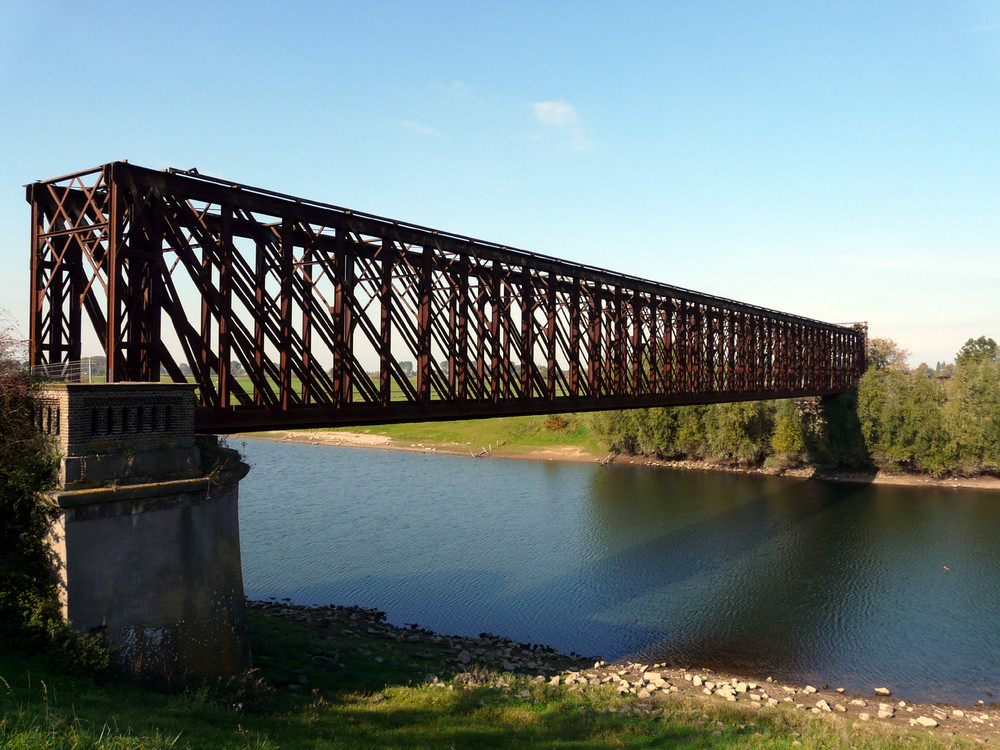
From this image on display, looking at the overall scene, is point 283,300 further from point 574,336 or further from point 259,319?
point 574,336

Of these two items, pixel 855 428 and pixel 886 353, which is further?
pixel 886 353

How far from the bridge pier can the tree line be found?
53987 millimetres

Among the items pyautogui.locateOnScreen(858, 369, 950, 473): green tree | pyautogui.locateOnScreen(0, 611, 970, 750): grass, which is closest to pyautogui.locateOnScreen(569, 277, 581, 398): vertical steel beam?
pyautogui.locateOnScreen(0, 611, 970, 750): grass

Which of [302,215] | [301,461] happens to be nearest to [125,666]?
[302,215]

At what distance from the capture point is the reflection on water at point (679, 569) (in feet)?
79.2

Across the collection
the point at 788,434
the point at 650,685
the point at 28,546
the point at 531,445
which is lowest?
the point at 650,685

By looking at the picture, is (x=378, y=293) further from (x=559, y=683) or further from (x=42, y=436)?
(x=559, y=683)

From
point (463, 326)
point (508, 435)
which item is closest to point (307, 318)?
point (463, 326)

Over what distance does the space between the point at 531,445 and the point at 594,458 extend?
30.1 feet

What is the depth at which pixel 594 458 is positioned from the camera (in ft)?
235

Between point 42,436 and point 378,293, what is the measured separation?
35.7 feet

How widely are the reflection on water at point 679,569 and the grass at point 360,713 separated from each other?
19.2ft

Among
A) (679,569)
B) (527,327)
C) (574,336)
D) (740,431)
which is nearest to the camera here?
(527,327)

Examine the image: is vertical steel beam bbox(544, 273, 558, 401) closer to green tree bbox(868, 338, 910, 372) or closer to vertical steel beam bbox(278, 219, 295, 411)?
vertical steel beam bbox(278, 219, 295, 411)
